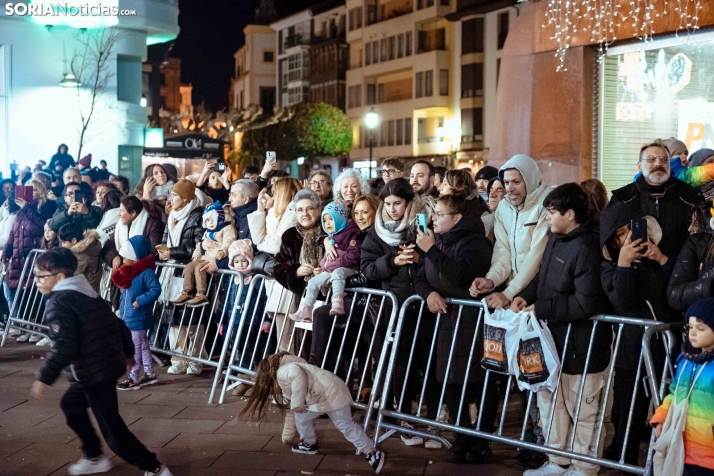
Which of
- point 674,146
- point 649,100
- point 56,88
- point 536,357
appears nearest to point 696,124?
point 649,100

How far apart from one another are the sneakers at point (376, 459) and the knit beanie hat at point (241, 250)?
10.6 feet

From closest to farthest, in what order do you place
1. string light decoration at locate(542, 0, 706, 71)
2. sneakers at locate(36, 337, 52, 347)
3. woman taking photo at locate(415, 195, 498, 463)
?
woman taking photo at locate(415, 195, 498, 463) → string light decoration at locate(542, 0, 706, 71) → sneakers at locate(36, 337, 52, 347)

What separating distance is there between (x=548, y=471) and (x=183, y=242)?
5440 millimetres

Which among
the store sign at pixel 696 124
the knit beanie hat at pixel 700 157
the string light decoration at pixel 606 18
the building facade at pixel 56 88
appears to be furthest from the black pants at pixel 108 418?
the building facade at pixel 56 88

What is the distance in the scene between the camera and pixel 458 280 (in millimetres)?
6879

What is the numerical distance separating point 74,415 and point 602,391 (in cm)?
356

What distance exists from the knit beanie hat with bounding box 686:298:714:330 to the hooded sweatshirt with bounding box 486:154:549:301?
69.1 inches

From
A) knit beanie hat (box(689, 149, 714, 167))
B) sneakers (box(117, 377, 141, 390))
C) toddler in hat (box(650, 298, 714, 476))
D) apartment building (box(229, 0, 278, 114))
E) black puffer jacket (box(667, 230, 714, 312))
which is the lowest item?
sneakers (box(117, 377, 141, 390))

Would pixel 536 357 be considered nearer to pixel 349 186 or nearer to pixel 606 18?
pixel 349 186

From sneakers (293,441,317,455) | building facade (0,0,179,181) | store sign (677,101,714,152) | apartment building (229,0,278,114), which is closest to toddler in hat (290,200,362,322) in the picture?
sneakers (293,441,317,455)

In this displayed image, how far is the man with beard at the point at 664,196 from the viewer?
6.57 meters

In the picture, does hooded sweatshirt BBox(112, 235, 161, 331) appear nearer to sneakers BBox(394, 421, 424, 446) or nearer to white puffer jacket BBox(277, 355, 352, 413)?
white puffer jacket BBox(277, 355, 352, 413)

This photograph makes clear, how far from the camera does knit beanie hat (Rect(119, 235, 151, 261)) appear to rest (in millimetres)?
9391

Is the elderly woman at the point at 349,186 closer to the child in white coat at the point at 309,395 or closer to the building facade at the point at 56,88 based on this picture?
the child in white coat at the point at 309,395
